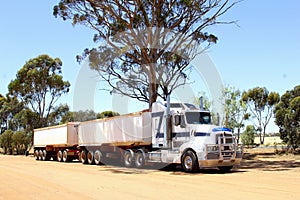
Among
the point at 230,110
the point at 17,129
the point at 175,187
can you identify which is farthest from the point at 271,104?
the point at 175,187

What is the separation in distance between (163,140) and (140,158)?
7.76ft

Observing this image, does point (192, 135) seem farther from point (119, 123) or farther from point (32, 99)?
point (32, 99)

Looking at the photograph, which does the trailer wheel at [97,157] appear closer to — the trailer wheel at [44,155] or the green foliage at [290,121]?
the trailer wheel at [44,155]

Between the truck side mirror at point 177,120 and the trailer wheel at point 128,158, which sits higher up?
the truck side mirror at point 177,120

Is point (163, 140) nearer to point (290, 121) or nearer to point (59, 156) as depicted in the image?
point (59, 156)

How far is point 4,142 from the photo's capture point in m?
58.1

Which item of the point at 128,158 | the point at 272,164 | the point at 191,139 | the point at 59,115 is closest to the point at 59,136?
the point at 128,158

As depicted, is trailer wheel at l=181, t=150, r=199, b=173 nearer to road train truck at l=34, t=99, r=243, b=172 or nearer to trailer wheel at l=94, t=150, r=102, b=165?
road train truck at l=34, t=99, r=243, b=172

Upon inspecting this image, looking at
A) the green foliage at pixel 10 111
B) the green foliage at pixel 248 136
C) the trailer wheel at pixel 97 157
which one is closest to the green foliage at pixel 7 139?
the green foliage at pixel 10 111

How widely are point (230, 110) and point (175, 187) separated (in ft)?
96.0

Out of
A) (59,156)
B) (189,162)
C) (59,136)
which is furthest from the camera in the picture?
(59,156)

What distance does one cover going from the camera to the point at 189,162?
1842 centimetres

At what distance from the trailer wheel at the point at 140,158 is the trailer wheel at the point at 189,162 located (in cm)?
327

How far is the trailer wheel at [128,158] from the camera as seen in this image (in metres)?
22.3
